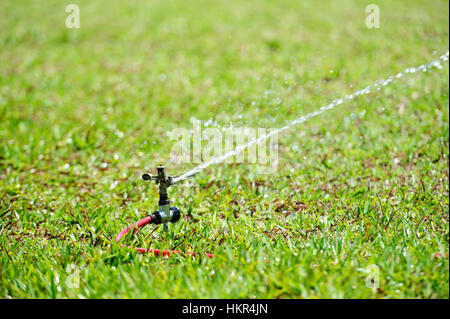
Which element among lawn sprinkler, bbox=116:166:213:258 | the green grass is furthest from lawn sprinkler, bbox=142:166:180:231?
the green grass

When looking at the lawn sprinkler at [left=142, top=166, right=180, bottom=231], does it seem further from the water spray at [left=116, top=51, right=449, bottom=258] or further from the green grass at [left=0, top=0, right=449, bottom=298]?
the green grass at [left=0, top=0, right=449, bottom=298]

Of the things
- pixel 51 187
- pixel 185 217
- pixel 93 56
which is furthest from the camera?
pixel 93 56

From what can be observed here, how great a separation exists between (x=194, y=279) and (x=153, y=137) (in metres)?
2.59

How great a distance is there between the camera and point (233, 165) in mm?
3926

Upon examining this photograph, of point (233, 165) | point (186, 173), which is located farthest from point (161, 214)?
point (233, 165)

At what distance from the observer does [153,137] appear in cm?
453

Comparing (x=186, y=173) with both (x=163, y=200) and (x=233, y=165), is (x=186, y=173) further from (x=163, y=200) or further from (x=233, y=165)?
(x=163, y=200)

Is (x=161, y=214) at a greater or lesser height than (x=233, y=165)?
lesser

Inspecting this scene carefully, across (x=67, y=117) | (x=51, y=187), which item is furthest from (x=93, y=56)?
(x=51, y=187)

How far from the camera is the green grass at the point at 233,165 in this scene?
220cm

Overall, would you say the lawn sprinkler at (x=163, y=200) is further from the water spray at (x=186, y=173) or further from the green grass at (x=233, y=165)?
the green grass at (x=233, y=165)

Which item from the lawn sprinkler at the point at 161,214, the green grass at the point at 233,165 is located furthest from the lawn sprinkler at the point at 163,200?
the green grass at the point at 233,165
